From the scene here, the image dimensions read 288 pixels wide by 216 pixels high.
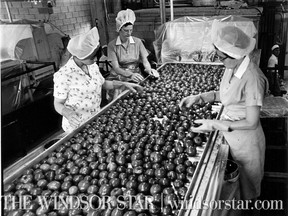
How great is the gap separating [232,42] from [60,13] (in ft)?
19.7

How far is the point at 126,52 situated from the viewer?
15.0ft

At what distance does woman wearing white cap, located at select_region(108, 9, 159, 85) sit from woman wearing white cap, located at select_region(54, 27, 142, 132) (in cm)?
123

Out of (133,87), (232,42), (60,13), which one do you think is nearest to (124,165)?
(232,42)

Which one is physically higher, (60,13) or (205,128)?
(60,13)

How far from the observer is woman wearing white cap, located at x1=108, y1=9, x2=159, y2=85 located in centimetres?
427

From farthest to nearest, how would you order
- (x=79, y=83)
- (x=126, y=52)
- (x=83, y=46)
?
(x=126, y=52) → (x=79, y=83) → (x=83, y=46)

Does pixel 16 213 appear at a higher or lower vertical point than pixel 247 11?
lower

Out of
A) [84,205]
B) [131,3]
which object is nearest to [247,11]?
[131,3]

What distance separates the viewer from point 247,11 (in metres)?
6.38

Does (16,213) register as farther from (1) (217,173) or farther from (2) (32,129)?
(2) (32,129)

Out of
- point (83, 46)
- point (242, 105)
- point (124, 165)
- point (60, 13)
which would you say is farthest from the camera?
point (60, 13)

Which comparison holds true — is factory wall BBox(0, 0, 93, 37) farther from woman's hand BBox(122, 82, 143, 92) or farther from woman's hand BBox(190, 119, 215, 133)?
woman's hand BBox(190, 119, 215, 133)

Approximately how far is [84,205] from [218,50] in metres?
1.50

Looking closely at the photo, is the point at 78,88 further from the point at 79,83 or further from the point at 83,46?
the point at 83,46
